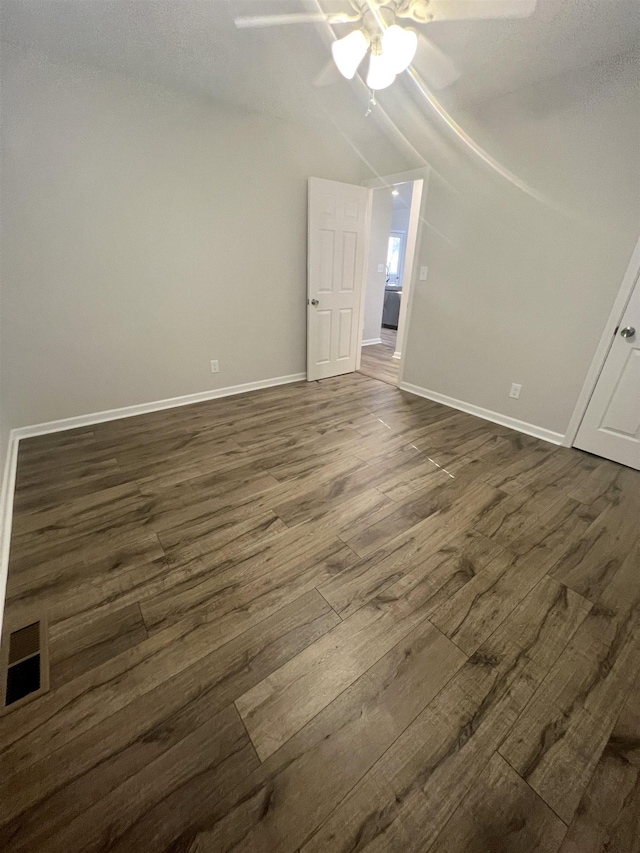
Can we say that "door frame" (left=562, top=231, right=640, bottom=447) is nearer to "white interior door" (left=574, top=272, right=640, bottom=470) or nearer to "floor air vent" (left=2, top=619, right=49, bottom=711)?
"white interior door" (left=574, top=272, right=640, bottom=470)

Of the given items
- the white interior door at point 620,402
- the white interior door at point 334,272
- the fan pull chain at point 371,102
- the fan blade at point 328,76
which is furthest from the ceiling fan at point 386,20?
the white interior door at point 620,402

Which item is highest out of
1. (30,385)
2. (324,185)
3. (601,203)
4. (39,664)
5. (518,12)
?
(518,12)

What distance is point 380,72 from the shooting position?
181 cm

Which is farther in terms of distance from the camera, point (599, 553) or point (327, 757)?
point (599, 553)

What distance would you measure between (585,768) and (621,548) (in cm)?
116

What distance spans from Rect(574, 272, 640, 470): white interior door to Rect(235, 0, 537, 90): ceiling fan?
175 cm

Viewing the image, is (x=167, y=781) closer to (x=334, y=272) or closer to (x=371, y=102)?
(x=334, y=272)

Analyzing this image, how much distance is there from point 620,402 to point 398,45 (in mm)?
2551

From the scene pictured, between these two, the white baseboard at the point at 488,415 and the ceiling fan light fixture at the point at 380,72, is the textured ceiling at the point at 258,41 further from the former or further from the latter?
the white baseboard at the point at 488,415

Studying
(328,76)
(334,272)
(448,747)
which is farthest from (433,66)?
(448,747)

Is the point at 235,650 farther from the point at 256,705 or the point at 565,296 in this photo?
the point at 565,296

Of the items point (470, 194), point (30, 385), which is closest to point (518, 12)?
point (470, 194)

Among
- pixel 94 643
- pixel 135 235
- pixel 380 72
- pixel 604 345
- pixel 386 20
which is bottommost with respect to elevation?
pixel 94 643

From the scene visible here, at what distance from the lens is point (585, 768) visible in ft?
3.18
